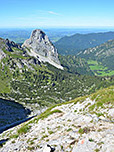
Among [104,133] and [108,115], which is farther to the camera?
[108,115]

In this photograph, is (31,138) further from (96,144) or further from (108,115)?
(108,115)

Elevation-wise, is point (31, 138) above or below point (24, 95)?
Answer: above

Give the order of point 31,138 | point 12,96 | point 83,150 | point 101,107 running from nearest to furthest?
point 83,150
point 31,138
point 101,107
point 12,96

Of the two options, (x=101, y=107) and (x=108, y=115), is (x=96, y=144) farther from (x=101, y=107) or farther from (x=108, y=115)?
(x=101, y=107)

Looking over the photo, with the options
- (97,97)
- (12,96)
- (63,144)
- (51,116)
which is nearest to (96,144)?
(63,144)

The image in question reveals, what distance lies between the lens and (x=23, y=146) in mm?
21031

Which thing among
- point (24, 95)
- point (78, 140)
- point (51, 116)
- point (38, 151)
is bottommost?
point (24, 95)

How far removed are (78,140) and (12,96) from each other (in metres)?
176

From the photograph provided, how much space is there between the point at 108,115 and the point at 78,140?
416 inches

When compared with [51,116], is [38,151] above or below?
above

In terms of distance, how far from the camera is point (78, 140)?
728 inches

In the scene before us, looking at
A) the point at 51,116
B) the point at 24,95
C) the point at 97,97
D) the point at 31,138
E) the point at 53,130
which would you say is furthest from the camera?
the point at 24,95

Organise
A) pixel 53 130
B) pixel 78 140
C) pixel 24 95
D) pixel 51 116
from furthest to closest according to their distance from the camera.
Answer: pixel 24 95
pixel 51 116
pixel 53 130
pixel 78 140

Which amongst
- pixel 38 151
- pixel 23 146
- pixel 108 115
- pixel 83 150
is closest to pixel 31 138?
pixel 23 146
